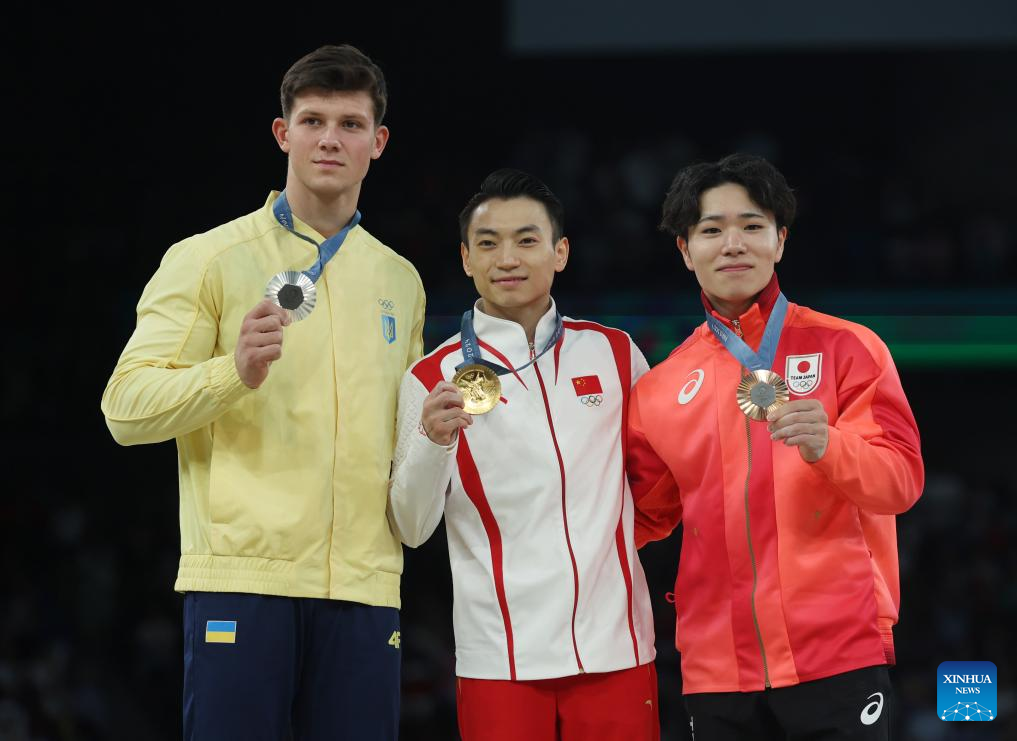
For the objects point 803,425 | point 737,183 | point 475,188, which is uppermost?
point 475,188

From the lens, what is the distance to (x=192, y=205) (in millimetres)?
10055

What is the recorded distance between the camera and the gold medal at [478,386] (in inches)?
118

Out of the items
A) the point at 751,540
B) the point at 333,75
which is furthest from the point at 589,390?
the point at 333,75

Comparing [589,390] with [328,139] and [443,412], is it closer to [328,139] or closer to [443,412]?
[443,412]

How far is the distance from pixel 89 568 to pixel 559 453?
642 cm

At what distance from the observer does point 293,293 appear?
2818 mm

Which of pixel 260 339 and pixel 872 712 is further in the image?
pixel 872 712

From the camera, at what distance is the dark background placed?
853 cm

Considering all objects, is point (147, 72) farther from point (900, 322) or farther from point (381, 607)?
point (381, 607)

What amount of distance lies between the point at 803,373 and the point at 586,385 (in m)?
0.54

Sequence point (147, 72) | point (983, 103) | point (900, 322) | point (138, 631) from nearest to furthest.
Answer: point (138, 631) < point (900, 322) < point (147, 72) < point (983, 103)

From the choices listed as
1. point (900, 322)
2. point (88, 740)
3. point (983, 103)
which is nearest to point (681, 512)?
point (88, 740)

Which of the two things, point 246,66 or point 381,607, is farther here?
point 246,66

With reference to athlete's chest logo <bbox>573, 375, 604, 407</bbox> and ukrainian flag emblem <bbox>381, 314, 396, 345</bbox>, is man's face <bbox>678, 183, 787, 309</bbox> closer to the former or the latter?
athlete's chest logo <bbox>573, 375, 604, 407</bbox>
